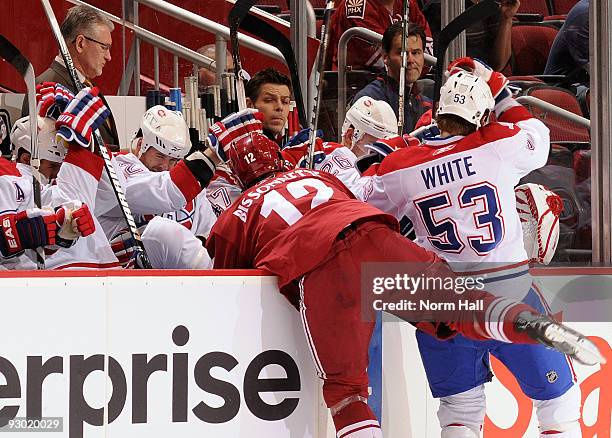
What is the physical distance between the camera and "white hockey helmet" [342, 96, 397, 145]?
3.24 meters

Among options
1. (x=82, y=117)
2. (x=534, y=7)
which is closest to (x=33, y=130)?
(x=82, y=117)

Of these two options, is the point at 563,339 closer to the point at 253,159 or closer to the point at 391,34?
the point at 253,159

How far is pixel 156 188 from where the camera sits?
3008mm

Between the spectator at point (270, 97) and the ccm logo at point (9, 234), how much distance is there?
1.13 metres

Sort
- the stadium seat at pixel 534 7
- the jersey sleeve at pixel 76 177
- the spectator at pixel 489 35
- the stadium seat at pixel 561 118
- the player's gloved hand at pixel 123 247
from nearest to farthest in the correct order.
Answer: the jersey sleeve at pixel 76 177 < the player's gloved hand at pixel 123 247 < the stadium seat at pixel 561 118 < the spectator at pixel 489 35 < the stadium seat at pixel 534 7

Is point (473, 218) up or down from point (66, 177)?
down

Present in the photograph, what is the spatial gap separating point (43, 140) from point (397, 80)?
4.12 feet

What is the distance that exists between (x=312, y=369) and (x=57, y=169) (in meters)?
0.93

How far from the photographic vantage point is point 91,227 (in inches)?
104

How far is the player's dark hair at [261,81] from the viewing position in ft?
11.7

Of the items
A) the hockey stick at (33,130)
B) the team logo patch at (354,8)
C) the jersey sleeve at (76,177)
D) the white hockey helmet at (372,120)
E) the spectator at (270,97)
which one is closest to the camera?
the hockey stick at (33,130)

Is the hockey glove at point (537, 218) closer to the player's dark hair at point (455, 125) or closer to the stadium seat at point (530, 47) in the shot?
the player's dark hair at point (455, 125)

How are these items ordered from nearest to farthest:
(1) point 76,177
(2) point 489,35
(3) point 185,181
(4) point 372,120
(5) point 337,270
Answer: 1. (5) point 337,270
2. (1) point 76,177
3. (3) point 185,181
4. (4) point 372,120
5. (2) point 489,35

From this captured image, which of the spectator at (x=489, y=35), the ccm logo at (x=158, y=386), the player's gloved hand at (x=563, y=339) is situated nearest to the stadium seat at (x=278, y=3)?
the spectator at (x=489, y=35)
